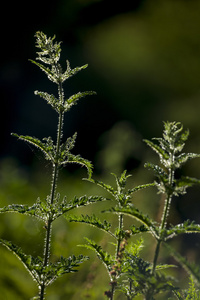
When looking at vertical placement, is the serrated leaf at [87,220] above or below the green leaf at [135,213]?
above

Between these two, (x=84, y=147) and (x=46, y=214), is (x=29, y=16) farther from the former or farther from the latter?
(x=46, y=214)

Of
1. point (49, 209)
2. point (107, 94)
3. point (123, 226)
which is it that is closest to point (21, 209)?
point (49, 209)

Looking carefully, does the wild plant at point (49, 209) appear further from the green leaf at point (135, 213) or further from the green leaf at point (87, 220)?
the green leaf at point (135, 213)

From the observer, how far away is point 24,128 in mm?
3568

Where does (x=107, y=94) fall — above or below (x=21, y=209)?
above

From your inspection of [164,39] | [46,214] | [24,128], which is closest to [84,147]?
[24,128]

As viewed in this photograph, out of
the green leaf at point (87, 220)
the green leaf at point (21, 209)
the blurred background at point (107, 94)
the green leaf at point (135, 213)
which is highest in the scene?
the blurred background at point (107, 94)

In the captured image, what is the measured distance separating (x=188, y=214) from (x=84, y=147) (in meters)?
1.18

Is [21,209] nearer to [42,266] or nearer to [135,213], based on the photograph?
[42,266]

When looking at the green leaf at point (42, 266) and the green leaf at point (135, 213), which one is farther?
the green leaf at point (42, 266)

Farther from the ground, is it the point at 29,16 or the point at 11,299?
the point at 29,16

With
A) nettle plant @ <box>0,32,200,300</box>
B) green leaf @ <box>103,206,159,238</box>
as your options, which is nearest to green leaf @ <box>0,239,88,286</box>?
nettle plant @ <box>0,32,200,300</box>

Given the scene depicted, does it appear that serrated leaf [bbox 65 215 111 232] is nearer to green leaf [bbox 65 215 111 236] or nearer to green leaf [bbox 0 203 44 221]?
green leaf [bbox 65 215 111 236]

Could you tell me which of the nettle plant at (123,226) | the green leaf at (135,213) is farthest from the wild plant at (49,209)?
the green leaf at (135,213)
